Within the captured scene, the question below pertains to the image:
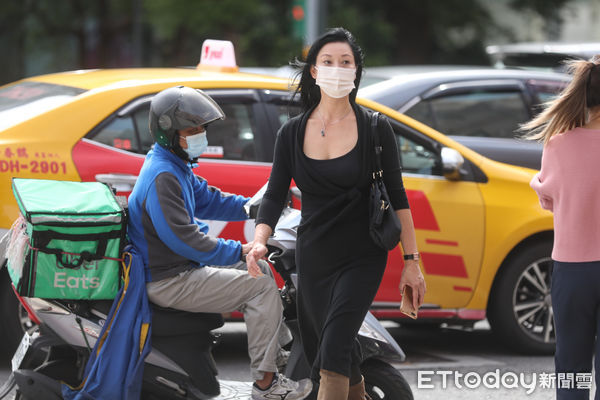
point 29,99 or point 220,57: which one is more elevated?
point 220,57

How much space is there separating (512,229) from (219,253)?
8.59 ft

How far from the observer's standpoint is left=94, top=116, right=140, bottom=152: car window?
5.69 meters

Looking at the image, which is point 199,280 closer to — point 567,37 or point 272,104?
point 272,104

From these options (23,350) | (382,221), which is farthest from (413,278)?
(23,350)

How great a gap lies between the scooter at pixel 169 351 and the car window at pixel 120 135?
157 cm

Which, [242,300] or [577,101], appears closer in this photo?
[577,101]

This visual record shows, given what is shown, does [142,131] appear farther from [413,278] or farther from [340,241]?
[413,278]

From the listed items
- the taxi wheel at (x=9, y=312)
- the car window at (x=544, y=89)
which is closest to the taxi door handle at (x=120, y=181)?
the taxi wheel at (x=9, y=312)

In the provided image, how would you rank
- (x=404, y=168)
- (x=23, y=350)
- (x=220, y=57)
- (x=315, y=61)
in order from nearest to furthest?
(x=315, y=61)
(x=23, y=350)
(x=404, y=168)
(x=220, y=57)

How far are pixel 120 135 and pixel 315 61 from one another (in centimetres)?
206

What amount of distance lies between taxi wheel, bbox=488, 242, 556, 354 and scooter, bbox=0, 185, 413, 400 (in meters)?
2.09

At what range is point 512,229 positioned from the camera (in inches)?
245

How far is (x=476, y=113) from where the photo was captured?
797cm

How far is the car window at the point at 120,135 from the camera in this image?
569 cm
